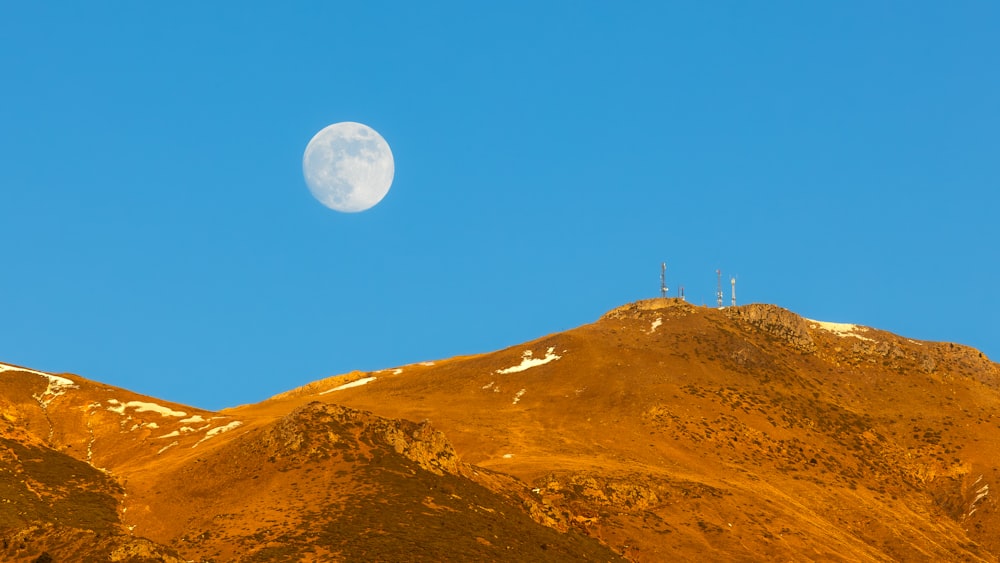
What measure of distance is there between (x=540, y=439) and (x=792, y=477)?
27.7 m

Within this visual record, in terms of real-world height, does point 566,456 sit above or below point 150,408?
below

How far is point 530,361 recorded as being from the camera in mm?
131250

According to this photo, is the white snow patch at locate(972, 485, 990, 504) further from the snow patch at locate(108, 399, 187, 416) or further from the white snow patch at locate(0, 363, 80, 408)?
the white snow patch at locate(0, 363, 80, 408)

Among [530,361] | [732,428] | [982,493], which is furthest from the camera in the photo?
[530,361]

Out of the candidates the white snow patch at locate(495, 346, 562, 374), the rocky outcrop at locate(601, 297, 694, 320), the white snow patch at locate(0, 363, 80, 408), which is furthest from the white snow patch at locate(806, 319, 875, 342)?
the white snow patch at locate(0, 363, 80, 408)

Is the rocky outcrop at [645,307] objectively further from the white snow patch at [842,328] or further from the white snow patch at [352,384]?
the white snow patch at [352,384]

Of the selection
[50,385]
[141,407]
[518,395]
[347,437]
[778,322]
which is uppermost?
[778,322]

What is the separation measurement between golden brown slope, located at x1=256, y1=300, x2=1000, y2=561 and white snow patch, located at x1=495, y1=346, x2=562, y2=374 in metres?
0.29

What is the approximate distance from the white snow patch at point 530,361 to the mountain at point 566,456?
0.51 metres

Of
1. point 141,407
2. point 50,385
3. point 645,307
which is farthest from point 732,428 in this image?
point 50,385

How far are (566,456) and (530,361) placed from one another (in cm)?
3966

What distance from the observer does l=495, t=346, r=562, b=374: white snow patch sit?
129 metres

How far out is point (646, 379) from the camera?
384 ft

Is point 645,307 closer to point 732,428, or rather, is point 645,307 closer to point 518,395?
point 518,395
